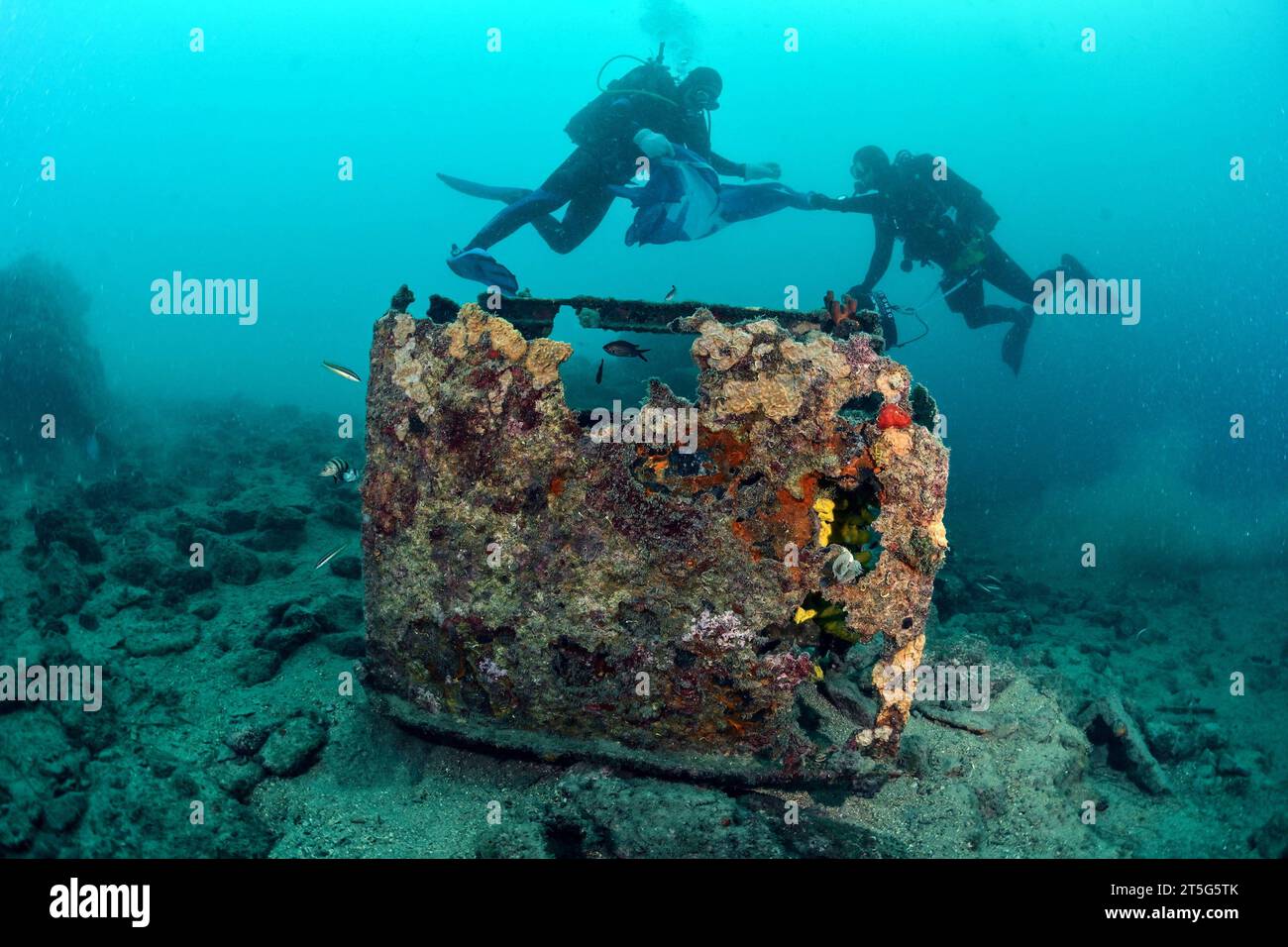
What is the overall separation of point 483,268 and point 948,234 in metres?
10.7

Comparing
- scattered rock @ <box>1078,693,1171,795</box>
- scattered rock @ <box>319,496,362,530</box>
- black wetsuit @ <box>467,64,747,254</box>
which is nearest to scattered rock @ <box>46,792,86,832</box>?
scattered rock @ <box>319,496,362,530</box>

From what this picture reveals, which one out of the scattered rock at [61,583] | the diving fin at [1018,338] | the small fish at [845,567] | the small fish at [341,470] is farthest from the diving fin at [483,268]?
the diving fin at [1018,338]

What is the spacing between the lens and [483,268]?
5.53 metres

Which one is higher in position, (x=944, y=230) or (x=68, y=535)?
(x=944, y=230)

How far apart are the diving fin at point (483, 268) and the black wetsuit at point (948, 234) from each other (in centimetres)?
908

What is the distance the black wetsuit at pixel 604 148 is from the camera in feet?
34.0

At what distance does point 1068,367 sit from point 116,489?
57.6 m

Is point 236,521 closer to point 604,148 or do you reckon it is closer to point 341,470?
point 341,470

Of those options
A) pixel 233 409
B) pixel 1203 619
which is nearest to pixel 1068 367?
pixel 1203 619

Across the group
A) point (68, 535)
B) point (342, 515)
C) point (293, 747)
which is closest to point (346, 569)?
point (342, 515)

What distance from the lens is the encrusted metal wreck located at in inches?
149
